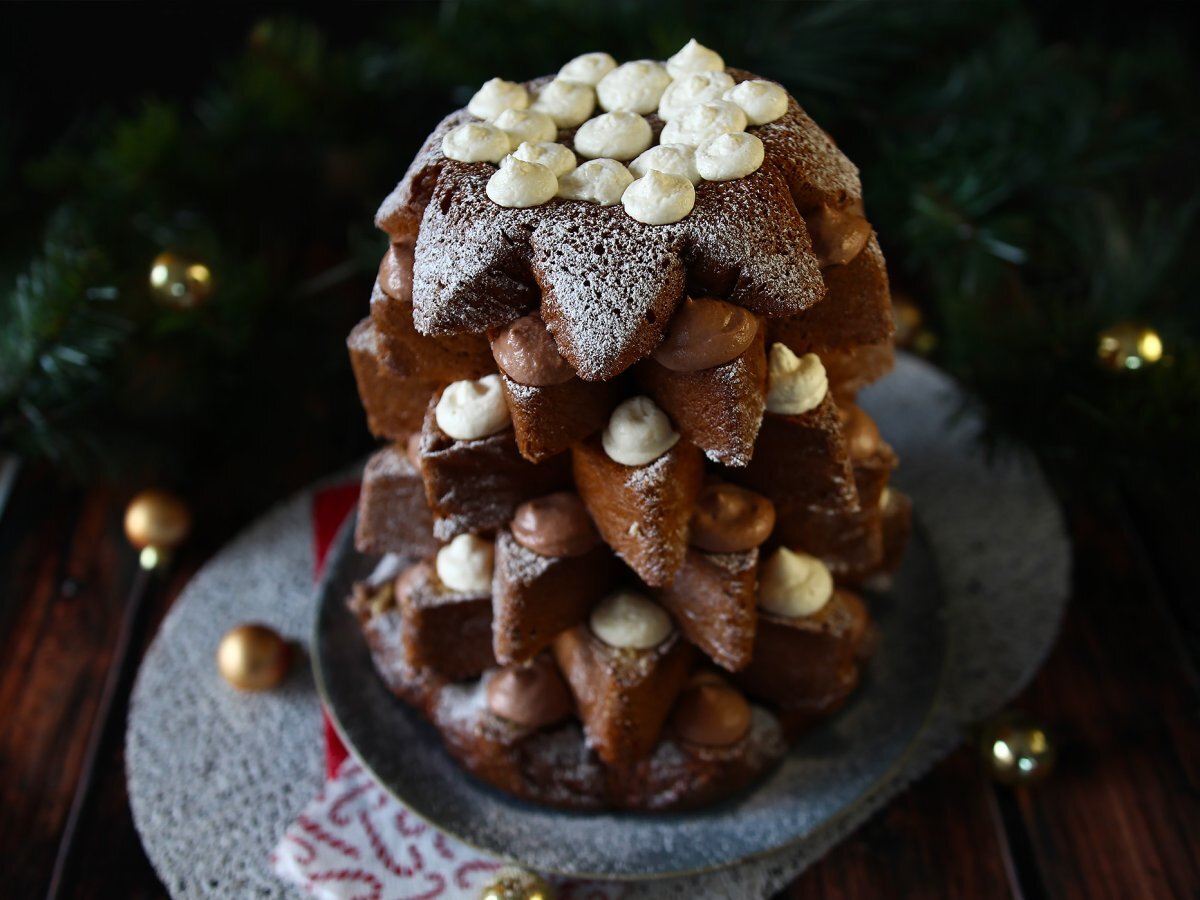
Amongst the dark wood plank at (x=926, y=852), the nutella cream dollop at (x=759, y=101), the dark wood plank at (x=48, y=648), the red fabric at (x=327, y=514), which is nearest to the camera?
the nutella cream dollop at (x=759, y=101)

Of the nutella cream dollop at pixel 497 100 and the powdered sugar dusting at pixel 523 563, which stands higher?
the nutella cream dollop at pixel 497 100

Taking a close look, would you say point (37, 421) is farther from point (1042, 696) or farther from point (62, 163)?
point (1042, 696)

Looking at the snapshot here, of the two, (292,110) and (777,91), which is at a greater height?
(777,91)

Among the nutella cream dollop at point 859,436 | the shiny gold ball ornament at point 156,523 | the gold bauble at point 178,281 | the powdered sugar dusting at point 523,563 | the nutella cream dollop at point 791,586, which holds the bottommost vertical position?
the shiny gold ball ornament at point 156,523

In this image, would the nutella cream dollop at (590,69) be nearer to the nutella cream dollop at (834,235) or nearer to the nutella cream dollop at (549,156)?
the nutella cream dollop at (549,156)

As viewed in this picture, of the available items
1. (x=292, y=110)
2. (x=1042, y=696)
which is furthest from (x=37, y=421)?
(x=1042, y=696)

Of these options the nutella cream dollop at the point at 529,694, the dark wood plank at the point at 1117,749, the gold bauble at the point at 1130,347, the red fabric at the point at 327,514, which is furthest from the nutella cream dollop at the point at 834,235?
the red fabric at the point at 327,514

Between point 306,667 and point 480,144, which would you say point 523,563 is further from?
point 306,667
